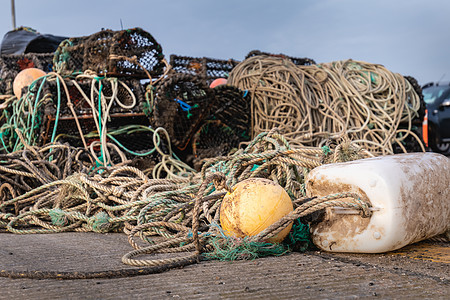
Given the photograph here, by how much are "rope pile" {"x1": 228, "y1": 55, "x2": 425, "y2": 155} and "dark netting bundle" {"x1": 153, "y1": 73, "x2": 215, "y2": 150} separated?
1.08 metres

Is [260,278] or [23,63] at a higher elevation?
[23,63]

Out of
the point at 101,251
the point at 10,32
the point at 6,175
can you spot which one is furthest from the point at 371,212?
the point at 10,32

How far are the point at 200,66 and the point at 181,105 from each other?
3561mm

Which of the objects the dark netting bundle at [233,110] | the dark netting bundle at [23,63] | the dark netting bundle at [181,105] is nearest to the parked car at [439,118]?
the dark netting bundle at [233,110]

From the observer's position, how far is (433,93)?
9.27 metres

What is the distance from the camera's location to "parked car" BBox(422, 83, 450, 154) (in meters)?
8.79

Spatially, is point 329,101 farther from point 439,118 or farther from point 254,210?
point 439,118

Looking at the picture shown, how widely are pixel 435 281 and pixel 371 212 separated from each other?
0.43m

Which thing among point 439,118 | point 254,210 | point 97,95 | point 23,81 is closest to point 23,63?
point 23,81

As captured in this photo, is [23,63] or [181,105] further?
[23,63]

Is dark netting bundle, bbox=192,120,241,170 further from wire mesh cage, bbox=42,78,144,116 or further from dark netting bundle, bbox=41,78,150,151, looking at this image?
wire mesh cage, bbox=42,78,144,116

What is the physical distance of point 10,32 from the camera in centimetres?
916

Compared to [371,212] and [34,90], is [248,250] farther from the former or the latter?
[34,90]

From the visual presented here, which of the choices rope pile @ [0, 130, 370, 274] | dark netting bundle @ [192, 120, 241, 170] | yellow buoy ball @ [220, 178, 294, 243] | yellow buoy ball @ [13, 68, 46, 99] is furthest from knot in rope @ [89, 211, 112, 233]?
yellow buoy ball @ [13, 68, 46, 99]
